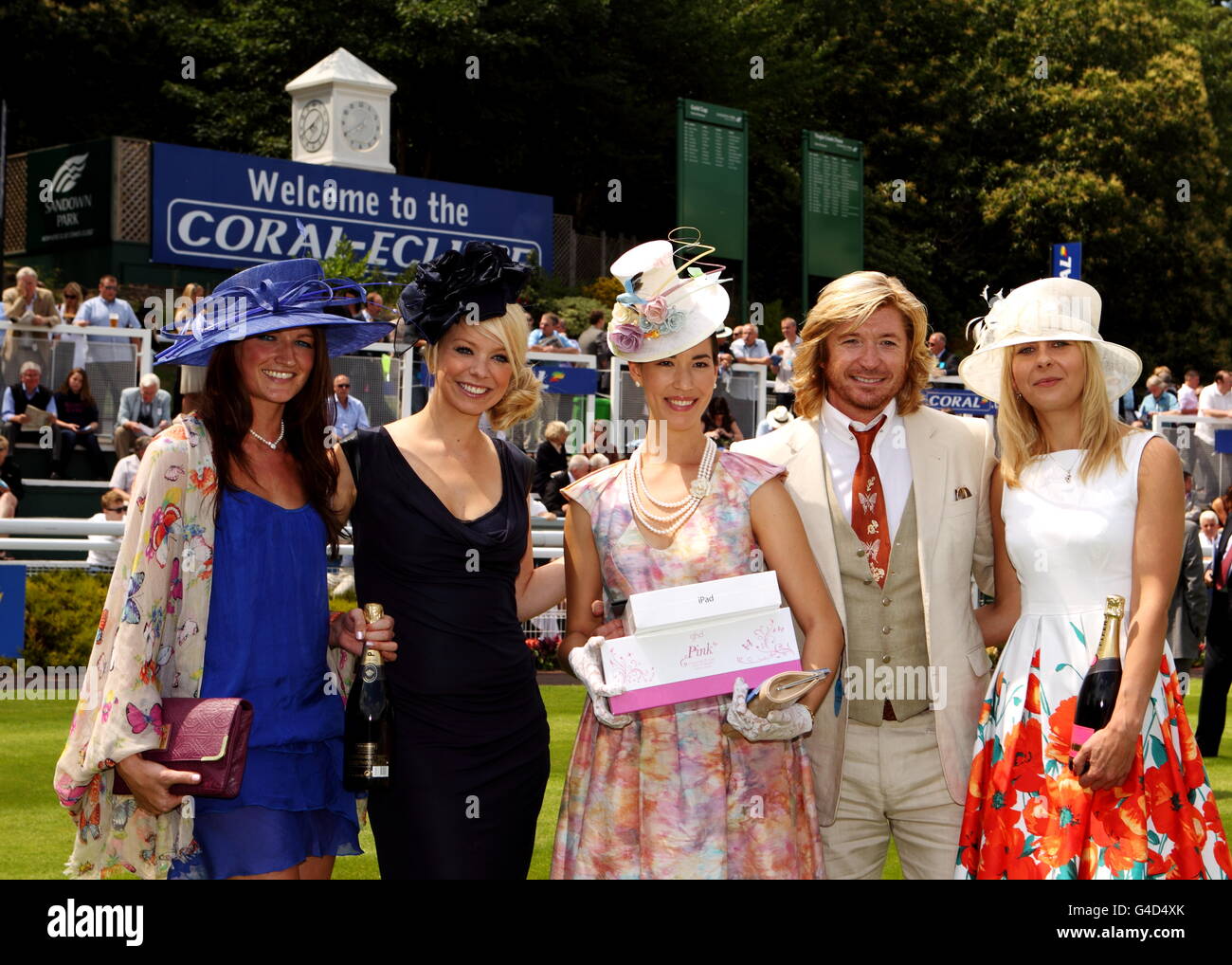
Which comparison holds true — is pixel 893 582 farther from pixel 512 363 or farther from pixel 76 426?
pixel 76 426

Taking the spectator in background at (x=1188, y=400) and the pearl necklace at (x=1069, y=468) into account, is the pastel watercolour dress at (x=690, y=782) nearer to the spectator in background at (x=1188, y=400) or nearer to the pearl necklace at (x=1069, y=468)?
the pearl necklace at (x=1069, y=468)

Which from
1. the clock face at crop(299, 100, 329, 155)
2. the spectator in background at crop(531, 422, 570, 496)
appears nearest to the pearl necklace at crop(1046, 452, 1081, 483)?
the spectator in background at crop(531, 422, 570, 496)

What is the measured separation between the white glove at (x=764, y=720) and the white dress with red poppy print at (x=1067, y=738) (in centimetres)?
63

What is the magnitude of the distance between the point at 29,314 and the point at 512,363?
1238cm

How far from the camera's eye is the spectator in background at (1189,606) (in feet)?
38.1

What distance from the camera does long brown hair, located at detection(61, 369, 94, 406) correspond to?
15680 millimetres

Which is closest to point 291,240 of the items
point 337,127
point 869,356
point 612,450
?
point 337,127

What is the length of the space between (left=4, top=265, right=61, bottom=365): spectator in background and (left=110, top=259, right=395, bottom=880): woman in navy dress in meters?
12.0

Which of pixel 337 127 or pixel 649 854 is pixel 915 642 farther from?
pixel 337 127

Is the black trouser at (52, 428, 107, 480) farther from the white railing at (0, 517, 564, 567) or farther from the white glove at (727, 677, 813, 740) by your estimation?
the white glove at (727, 677, 813, 740)

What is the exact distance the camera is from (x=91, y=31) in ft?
103

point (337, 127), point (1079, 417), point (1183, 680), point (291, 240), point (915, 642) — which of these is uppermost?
point (337, 127)

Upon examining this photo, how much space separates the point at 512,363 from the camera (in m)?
4.52

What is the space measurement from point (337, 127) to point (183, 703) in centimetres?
2112
